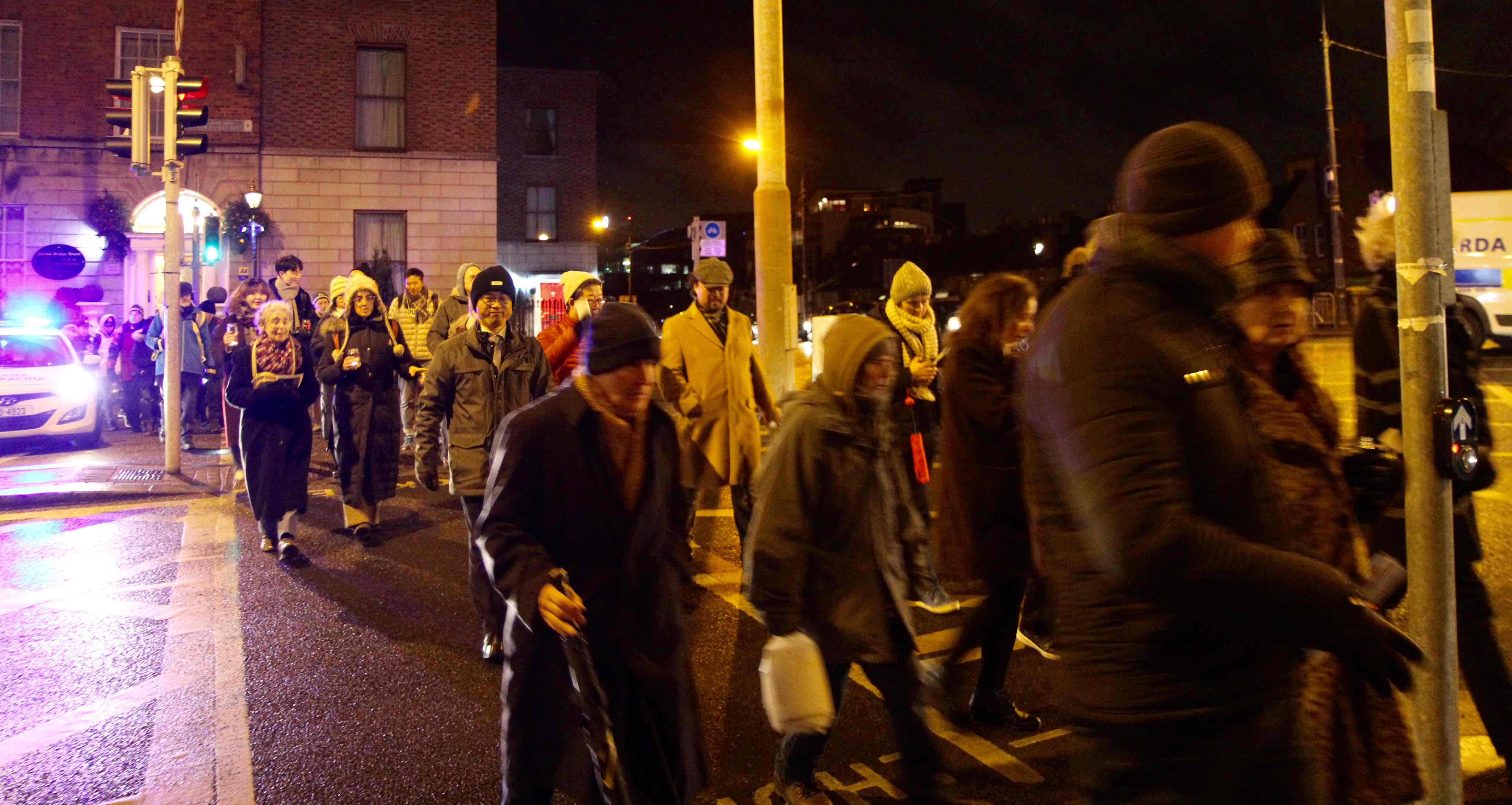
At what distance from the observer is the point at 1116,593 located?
1679mm

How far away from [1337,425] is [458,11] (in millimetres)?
25911

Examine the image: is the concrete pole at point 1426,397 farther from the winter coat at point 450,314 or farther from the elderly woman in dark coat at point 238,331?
the elderly woman in dark coat at point 238,331

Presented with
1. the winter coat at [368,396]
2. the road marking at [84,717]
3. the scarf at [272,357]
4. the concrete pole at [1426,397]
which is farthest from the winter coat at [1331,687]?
the winter coat at [368,396]

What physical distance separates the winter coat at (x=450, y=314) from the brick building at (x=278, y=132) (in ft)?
56.0

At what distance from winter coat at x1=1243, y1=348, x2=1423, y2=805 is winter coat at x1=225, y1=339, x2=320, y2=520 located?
23.0 ft

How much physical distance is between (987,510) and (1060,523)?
2.57 m

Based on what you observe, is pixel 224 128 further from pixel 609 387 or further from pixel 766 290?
pixel 609 387

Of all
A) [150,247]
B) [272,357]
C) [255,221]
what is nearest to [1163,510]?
[272,357]

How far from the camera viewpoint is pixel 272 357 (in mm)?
7422

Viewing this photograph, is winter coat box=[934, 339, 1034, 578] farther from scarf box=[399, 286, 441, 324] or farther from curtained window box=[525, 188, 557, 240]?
curtained window box=[525, 188, 557, 240]

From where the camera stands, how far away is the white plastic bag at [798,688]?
111 inches

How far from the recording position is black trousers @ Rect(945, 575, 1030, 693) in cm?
433

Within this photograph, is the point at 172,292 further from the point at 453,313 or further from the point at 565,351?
the point at 565,351

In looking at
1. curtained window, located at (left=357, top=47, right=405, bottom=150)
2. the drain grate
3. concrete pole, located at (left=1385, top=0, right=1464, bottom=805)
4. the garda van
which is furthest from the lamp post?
the garda van
